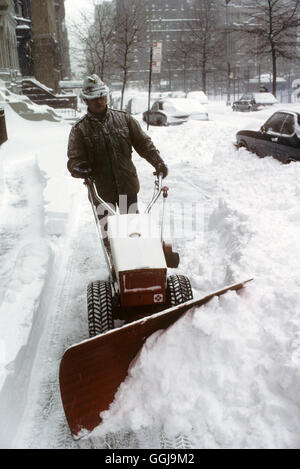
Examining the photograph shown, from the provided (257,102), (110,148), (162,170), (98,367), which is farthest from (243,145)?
(257,102)

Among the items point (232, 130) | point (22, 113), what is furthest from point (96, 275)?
point (22, 113)

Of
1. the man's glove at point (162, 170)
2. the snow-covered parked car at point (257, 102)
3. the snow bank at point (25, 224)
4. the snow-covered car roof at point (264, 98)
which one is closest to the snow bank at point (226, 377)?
the snow bank at point (25, 224)

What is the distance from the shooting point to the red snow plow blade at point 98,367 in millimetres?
2604

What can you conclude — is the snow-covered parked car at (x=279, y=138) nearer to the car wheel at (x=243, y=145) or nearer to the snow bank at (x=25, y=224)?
the car wheel at (x=243, y=145)

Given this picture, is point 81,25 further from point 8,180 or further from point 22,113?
point 8,180

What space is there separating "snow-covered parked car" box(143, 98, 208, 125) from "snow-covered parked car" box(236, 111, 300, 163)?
364 inches

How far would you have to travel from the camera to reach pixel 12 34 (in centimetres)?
2545

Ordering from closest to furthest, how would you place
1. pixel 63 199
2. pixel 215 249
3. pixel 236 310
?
pixel 236 310, pixel 215 249, pixel 63 199

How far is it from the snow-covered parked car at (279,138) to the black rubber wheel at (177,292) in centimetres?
627

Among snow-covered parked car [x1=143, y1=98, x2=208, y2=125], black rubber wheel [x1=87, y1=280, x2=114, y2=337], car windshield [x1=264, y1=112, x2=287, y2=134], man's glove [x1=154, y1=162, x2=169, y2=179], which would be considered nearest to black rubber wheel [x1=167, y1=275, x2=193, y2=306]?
black rubber wheel [x1=87, y1=280, x2=114, y2=337]

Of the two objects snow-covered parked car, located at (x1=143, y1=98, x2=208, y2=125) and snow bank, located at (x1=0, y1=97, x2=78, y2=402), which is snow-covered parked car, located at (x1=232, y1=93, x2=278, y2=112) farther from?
snow bank, located at (x1=0, y1=97, x2=78, y2=402)

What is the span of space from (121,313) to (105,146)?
1679 millimetres

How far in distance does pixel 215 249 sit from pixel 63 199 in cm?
337

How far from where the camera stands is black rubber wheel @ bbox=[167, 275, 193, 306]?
11.1ft
